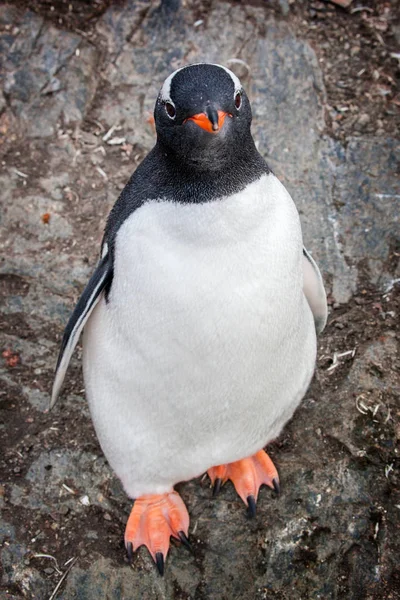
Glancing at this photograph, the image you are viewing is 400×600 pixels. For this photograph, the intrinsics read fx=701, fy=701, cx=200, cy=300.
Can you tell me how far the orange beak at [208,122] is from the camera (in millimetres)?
2086

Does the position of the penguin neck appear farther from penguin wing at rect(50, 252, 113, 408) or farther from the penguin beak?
penguin wing at rect(50, 252, 113, 408)

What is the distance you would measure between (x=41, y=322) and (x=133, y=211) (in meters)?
1.40

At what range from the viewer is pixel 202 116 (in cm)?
211

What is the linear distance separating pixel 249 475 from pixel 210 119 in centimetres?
158

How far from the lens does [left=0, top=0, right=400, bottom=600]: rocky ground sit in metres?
2.83

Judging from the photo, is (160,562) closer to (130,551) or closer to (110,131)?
(130,551)

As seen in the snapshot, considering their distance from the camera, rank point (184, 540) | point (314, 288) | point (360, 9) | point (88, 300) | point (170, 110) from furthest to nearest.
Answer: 1. point (360, 9)
2. point (314, 288)
3. point (184, 540)
4. point (88, 300)
5. point (170, 110)

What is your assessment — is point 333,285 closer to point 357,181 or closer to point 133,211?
point 357,181

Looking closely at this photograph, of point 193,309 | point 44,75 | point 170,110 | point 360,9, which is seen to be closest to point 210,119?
point 170,110

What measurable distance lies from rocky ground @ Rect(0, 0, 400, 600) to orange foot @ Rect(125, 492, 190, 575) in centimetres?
6

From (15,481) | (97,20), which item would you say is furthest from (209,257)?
(97,20)

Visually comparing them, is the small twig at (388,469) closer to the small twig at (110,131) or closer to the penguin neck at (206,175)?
the penguin neck at (206,175)

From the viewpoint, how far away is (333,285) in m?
3.73

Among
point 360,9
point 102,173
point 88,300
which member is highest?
point 88,300
